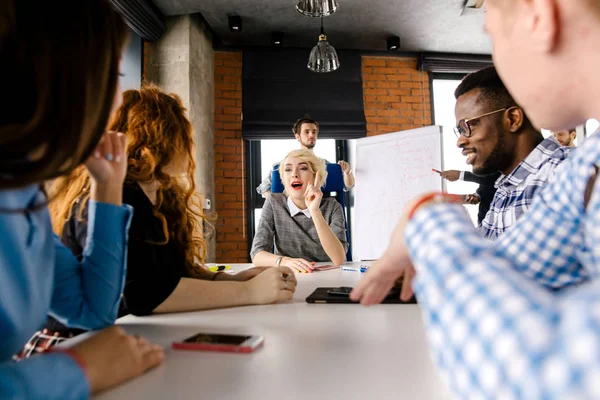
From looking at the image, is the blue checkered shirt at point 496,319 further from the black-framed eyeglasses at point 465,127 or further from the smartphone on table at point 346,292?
the black-framed eyeglasses at point 465,127

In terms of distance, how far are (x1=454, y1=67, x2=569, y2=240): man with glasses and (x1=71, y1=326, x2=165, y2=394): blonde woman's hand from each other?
1326 mm

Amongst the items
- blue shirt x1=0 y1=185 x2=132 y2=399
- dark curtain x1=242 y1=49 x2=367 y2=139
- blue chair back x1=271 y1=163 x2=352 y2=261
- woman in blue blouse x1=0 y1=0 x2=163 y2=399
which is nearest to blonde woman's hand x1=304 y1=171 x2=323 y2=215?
blue chair back x1=271 y1=163 x2=352 y2=261

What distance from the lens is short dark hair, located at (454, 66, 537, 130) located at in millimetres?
1571

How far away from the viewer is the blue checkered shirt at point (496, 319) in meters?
0.26

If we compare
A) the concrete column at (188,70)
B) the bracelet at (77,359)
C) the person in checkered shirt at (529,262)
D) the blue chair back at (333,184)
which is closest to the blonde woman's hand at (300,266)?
the blue chair back at (333,184)

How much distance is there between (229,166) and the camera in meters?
4.91

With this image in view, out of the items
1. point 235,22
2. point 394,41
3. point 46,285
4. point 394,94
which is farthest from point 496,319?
point 394,94

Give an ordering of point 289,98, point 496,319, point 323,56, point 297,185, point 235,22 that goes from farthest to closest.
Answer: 1. point 289,98
2. point 235,22
3. point 323,56
4. point 297,185
5. point 496,319

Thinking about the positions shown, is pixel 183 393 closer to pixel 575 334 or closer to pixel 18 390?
pixel 18 390

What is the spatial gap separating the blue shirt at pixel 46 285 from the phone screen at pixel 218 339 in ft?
0.73

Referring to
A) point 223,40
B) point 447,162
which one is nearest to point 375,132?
point 447,162

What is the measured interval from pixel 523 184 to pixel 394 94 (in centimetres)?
412

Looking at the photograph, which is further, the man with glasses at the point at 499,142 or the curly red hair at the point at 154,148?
the man with glasses at the point at 499,142

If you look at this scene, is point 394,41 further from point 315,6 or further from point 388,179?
point 388,179
